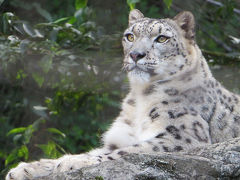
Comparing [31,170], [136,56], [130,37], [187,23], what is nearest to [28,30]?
[130,37]

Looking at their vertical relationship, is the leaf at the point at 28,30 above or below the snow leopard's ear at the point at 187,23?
below

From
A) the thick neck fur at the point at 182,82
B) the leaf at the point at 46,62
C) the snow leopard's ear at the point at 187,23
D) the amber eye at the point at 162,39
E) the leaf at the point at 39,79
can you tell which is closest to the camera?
the thick neck fur at the point at 182,82

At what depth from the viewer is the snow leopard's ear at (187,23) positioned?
15.6 ft

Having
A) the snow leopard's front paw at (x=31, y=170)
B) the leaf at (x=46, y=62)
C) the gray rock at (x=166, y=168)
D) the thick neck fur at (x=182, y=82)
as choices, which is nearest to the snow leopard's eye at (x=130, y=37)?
the thick neck fur at (x=182, y=82)

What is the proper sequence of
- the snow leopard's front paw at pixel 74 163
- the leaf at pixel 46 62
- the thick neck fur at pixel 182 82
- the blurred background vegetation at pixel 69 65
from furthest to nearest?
1. the blurred background vegetation at pixel 69 65
2. the leaf at pixel 46 62
3. the thick neck fur at pixel 182 82
4. the snow leopard's front paw at pixel 74 163

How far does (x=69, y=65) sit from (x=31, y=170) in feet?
6.30

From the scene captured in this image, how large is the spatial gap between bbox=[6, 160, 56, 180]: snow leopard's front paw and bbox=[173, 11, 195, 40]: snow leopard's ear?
1.75 metres

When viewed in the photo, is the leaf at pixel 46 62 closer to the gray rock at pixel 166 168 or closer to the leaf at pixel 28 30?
the leaf at pixel 28 30

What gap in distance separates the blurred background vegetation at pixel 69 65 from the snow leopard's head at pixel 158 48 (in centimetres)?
40

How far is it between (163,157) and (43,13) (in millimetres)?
3055

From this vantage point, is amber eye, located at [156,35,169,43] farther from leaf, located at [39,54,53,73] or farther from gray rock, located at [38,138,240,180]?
gray rock, located at [38,138,240,180]

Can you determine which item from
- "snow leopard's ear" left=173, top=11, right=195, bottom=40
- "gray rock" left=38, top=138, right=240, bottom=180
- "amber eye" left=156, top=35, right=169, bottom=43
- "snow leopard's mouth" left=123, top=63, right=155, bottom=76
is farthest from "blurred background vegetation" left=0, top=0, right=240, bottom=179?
"gray rock" left=38, top=138, right=240, bottom=180

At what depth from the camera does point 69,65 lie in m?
5.31

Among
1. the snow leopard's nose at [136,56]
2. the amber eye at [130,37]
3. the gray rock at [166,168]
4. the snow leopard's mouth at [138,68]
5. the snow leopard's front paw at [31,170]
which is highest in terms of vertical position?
the amber eye at [130,37]
